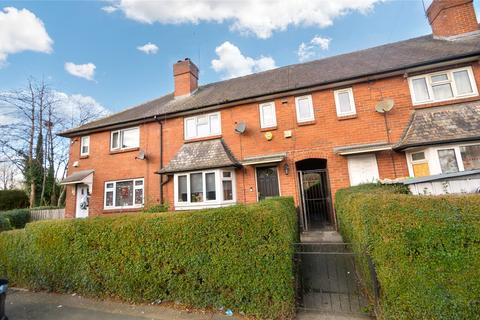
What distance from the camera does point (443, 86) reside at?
8.45 metres

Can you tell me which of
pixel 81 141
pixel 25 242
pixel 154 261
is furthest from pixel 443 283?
pixel 81 141

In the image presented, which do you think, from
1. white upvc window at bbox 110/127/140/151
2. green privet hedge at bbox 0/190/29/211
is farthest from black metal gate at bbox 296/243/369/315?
green privet hedge at bbox 0/190/29/211

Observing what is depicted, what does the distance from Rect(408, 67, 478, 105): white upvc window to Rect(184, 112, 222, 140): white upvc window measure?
827 centimetres

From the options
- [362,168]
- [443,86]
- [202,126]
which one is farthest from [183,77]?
[443,86]

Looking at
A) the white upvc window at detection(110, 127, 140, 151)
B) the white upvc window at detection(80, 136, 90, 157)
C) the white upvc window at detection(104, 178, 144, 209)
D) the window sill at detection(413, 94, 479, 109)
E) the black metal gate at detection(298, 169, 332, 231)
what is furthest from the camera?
the white upvc window at detection(80, 136, 90, 157)

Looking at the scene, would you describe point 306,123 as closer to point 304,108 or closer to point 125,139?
point 304,108

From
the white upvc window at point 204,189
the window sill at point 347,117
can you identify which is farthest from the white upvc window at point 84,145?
the window sill at point 347,117

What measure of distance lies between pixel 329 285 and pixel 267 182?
5.46 m

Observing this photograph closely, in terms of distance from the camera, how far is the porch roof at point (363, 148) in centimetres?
820

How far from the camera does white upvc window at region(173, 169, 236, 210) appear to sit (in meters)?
9.85

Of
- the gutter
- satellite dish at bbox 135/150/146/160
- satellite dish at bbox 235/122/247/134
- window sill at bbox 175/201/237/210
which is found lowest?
window sill at bbox 175/201/237/210

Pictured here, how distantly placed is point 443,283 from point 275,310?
2.30 meters

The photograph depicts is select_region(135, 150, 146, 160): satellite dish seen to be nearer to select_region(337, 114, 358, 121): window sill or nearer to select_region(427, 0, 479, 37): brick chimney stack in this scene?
select_region(337, 114, 358, 121): window sill

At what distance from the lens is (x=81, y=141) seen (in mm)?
13320
